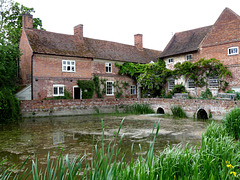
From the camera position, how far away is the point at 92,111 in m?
22.7

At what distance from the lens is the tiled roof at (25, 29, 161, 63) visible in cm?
2479

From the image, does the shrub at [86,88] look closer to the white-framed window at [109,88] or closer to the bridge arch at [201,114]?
the white-framed window at [109,88]

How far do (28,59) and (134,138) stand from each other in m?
18.7

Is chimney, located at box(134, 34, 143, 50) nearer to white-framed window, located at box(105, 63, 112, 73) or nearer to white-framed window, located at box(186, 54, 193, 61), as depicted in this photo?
white-framed window, located at box(105, 63, 112, 73)

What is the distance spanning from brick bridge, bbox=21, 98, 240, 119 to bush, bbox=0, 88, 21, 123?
1.46 meters

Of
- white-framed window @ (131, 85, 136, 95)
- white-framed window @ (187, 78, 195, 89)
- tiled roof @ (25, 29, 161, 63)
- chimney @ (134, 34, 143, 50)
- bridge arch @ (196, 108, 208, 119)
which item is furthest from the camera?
chimney @ (134, 34, 143, 50)

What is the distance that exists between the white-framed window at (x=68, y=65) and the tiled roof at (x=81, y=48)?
2.87ft

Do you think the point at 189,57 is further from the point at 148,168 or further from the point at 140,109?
the point at 148,168

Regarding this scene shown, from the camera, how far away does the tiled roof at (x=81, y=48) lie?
24.8 metres

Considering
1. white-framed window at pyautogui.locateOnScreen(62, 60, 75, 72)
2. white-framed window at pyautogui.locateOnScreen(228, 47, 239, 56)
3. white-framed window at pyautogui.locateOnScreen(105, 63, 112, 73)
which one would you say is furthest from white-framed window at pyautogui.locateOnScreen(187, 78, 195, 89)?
white-framed window at pyautogui.locateOnScreen(62, 60, 75, 72)

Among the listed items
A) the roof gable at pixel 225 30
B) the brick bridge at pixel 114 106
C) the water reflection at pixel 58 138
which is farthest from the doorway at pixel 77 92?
the roof gable at pixel 225 30

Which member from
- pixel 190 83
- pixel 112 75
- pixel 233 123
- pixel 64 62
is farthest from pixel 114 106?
pixel 233 123

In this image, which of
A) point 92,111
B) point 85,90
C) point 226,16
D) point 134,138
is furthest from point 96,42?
point 134,138

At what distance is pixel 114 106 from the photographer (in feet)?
78.0
